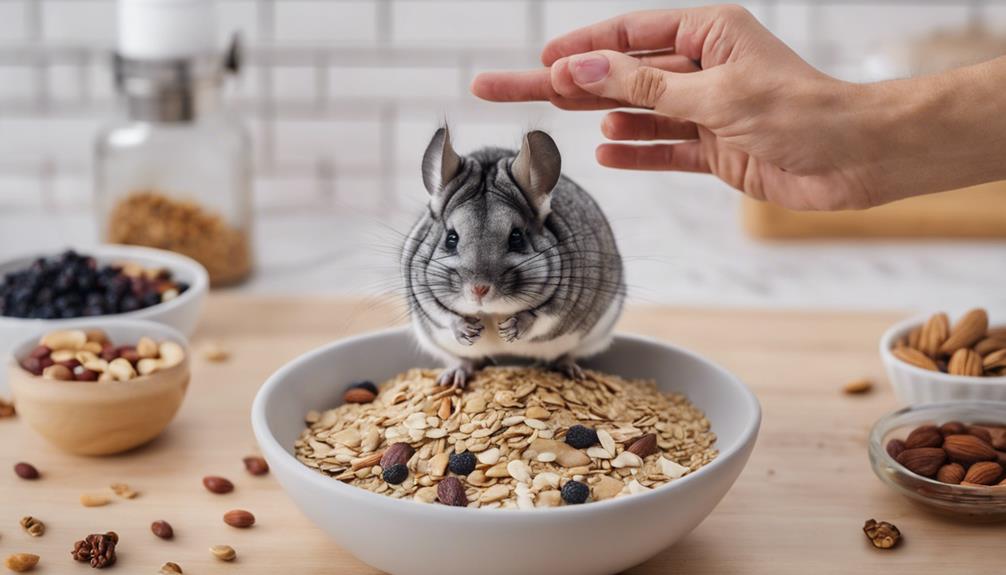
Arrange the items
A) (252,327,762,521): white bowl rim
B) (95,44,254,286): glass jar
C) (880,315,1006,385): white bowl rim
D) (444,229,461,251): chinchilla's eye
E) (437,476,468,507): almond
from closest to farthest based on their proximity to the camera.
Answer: (252,327,762,521): white bowl rim → (437,476,468,507): almond → (444,229,461,251): chinchilla's eye → (880,315,1006,385): white bowl rim → (95,44,254,286): glass jar

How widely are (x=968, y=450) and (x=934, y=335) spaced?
276 millimetres

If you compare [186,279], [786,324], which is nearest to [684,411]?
[786,324]

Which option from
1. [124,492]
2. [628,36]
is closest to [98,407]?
Answer: [124,492]

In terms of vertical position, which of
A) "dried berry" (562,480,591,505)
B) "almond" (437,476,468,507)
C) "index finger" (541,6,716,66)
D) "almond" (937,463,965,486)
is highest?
"index finger" (541,6,716,66)

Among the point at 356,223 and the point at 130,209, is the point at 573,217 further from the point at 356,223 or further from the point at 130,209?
the point at 356,223

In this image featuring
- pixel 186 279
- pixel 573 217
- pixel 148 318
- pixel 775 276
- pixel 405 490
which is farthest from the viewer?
pixel 775 276

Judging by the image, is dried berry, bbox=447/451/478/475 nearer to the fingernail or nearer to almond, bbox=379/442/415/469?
almond, bbox=379/442/415/469

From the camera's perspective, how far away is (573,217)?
1.24 metres

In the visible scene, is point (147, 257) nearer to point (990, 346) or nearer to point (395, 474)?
point (395, 474)

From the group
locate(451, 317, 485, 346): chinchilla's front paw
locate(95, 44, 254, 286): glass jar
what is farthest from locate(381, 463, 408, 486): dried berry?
locate(95, 44, 254, 286): glass jar

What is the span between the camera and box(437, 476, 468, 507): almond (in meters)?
1.04

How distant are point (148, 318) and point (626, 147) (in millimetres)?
709

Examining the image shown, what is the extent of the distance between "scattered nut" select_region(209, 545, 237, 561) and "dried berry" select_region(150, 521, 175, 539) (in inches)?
2.3

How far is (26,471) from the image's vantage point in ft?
4.24
